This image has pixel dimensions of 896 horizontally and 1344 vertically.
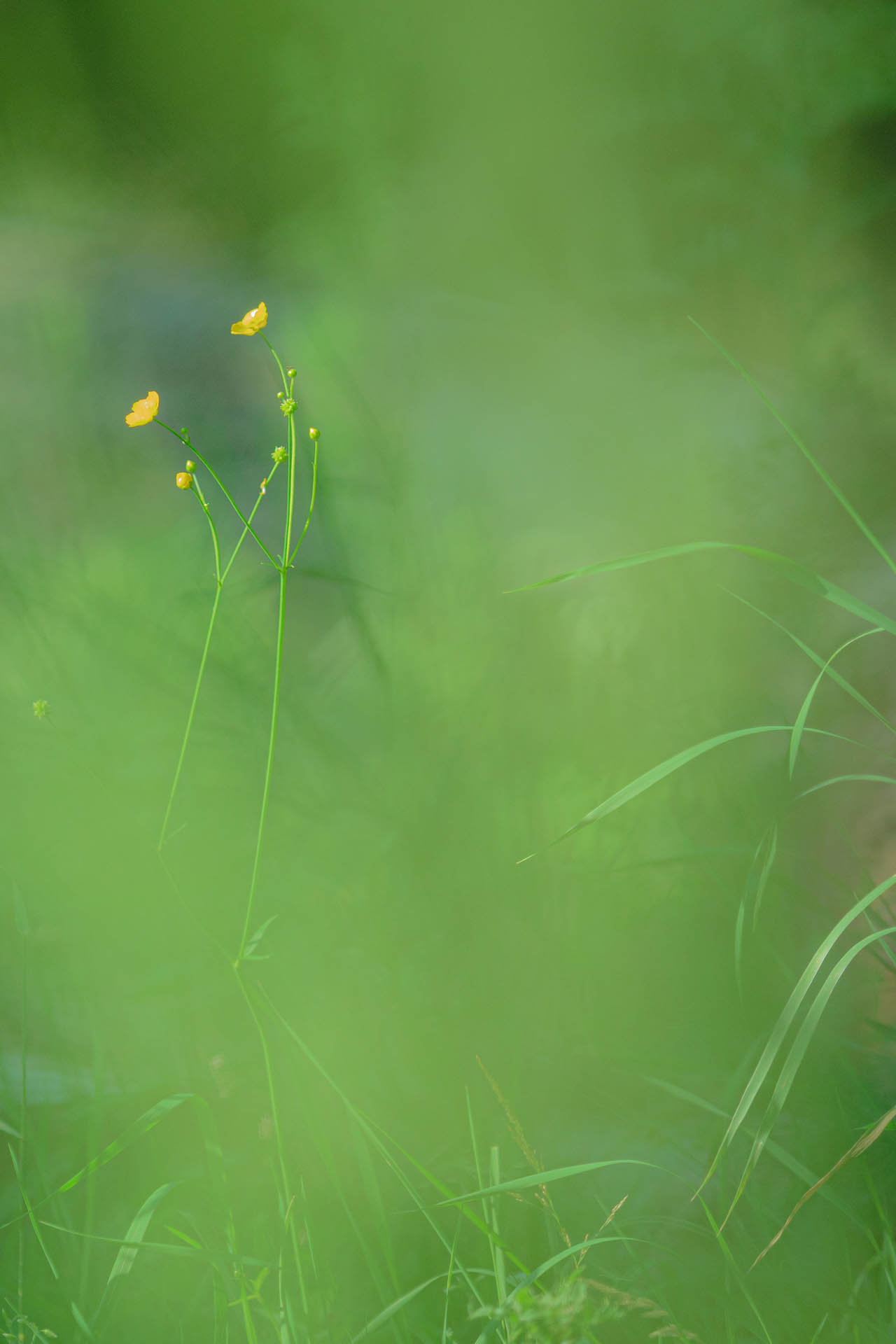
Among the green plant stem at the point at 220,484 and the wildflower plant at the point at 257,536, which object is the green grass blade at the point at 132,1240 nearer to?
the wildflower plant at the point at 257,536

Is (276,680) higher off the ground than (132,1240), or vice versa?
(276,680)

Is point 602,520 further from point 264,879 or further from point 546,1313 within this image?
point 546,1313

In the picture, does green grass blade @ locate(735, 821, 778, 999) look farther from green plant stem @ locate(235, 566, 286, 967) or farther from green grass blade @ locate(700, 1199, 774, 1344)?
green plant stem @ locate(235, 566, 286, 967)

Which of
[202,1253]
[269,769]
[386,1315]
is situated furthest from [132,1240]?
[269,769]

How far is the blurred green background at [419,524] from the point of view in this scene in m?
0.60

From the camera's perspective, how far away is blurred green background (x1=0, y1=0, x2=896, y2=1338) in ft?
1.96

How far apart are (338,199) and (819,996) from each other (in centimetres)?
62

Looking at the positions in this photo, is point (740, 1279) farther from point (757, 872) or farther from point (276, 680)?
point (276, 680)

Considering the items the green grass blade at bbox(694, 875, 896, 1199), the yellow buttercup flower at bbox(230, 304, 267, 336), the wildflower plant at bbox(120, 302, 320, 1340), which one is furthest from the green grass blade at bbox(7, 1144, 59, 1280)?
the yellow buttercup flower at bbox(230, 304, 267, 336)

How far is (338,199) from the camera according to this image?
0.63 metres

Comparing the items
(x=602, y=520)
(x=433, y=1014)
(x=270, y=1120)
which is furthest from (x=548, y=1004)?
(x=602, y=520)

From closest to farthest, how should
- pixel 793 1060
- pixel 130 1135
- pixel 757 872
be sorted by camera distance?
1. pixel 793 1060
2. pixel 130 1135
3. pixel 757 872

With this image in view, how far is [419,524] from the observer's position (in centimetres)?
65

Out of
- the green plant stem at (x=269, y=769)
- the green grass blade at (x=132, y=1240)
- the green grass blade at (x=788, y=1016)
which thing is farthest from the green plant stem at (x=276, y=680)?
the green grass blade at (x=788, y=1016)
